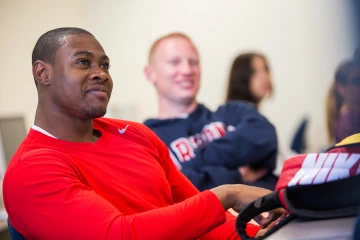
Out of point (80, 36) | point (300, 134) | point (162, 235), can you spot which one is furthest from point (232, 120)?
point (300, 134)

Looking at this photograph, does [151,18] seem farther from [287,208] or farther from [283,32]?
[287,208]

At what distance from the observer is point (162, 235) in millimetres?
1008

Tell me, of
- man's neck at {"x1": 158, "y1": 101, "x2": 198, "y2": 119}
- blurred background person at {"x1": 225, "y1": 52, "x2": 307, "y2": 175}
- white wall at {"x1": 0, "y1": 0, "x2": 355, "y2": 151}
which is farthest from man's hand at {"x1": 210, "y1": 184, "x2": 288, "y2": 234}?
white wall at {"x1": 0, "y1": 0, "x2": 355, "y2": 151}

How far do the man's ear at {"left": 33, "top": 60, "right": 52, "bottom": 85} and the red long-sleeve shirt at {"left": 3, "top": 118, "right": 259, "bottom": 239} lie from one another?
5.3 inches

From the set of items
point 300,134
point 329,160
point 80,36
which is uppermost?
point 80,36

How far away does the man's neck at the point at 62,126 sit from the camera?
1238mm

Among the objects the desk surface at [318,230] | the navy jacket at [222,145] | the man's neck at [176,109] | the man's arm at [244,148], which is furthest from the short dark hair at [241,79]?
the desk surface at [318,230]

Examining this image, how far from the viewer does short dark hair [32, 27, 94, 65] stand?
1265 mm

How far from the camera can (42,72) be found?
128 cm

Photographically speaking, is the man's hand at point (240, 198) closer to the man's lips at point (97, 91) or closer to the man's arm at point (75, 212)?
the man's arm at point (75, 212)

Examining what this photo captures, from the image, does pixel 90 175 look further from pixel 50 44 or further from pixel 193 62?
pixel 193 62

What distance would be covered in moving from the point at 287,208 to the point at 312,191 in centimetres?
5

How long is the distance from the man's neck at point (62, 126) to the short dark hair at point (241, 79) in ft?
6.47

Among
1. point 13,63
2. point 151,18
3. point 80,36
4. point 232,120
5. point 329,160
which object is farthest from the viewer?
point 151,18
